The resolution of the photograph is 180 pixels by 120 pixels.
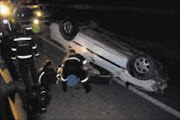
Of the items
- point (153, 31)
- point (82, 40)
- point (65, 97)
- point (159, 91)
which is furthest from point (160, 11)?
point (65, 97)

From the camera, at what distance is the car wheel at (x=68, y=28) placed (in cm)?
770

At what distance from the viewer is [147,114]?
16.5 feet

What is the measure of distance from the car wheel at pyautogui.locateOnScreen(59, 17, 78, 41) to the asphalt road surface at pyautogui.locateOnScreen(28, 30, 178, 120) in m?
2.09

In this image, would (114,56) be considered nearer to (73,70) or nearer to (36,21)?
(73,70)

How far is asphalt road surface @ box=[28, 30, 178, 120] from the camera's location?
4988mm

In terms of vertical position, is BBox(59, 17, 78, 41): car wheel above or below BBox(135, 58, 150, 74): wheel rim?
above

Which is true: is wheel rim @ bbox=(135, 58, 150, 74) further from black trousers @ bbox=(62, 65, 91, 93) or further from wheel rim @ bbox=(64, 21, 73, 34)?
wheel rim @ bbox=(64, 21, 73, 34)

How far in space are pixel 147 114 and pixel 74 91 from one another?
196 centimetres

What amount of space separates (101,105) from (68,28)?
3.51m

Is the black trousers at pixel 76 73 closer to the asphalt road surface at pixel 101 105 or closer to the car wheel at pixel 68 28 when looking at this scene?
the asphalt road surface at pixel 101 105

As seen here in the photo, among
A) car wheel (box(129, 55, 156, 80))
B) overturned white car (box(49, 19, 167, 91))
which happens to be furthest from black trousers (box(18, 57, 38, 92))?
car wheel (box(129, 55, 156, 80))

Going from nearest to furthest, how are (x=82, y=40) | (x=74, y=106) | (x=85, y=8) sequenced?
(x=74, y=106) → (x=82, y=40) → (x=85, y=8)

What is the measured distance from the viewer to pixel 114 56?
20.7 ft

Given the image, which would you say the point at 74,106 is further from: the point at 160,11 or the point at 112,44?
the point at 160,11
